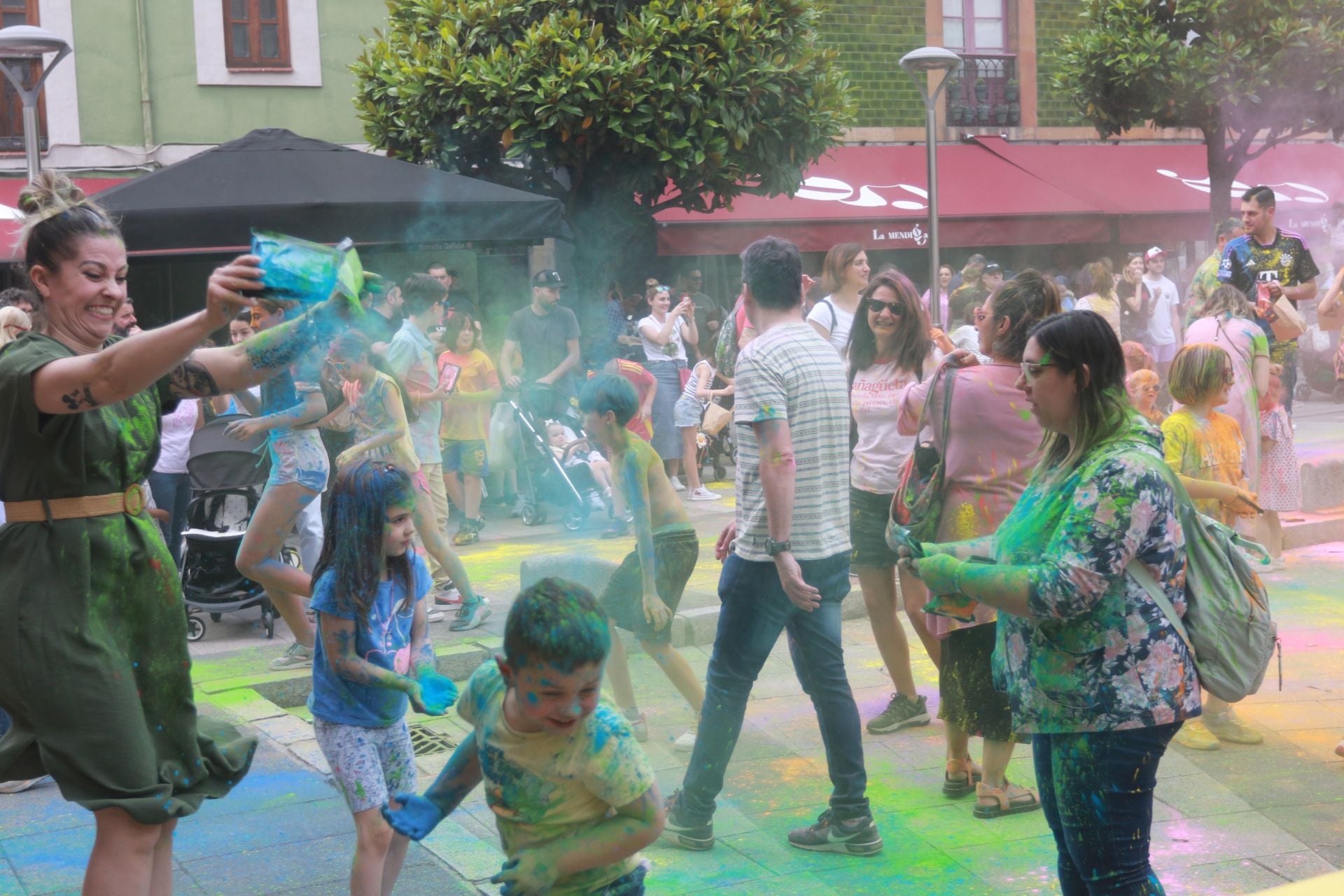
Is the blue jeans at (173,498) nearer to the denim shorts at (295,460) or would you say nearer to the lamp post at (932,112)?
the denim shorts at (295,460)

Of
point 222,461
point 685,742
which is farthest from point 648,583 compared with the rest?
point 222,461

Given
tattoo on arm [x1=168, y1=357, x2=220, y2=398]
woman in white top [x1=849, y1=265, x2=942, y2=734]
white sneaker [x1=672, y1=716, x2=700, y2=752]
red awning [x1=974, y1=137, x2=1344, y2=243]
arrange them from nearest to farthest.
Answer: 1. tattoo on arm [x1=168, y1=357, x2=220, y2=398]
2. white sneaker [x1=672, y1=716, x2=700, y2=752]
3. woman in white top [x1=849, y1=265, x2=942, y2=734]
4. red awning [x1=974, y1=137, x2=1344, y2=243]

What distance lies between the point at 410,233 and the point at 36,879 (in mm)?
6012

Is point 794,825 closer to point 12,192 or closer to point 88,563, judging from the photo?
point 88,563

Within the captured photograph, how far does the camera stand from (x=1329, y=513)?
950 centimetres

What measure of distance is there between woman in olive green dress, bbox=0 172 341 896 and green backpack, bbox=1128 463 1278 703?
195 centimetres

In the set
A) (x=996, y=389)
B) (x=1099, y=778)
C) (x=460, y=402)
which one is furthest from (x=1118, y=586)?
(x=460, y=402)

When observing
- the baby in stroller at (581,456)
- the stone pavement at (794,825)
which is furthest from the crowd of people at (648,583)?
the baby in stroller at (581,456)

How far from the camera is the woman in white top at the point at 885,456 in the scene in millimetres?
5426

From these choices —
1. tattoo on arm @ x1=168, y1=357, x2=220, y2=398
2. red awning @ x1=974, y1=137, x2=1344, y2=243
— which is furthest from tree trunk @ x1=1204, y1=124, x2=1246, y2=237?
tattoo on arm @ x1=168, y1=357, x2=220, y2=398

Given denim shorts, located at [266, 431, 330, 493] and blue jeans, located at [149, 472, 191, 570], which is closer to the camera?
denim shorts, located at [266, 431, 330, 493]

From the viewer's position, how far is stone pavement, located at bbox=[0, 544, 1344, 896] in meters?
4.09

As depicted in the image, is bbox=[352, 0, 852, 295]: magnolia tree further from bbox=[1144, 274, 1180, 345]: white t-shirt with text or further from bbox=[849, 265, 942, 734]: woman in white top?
bbox=[849, 265, 942, 734]: woman in white top

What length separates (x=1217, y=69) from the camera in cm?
1598
